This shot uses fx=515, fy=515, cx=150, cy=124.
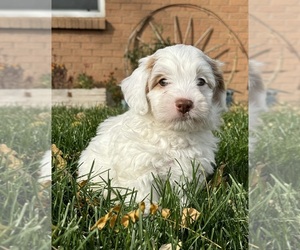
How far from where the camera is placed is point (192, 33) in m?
9.92

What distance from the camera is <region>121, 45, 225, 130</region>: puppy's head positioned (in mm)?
2465

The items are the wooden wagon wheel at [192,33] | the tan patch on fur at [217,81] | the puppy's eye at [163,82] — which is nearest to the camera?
the puppy's eye at [163,82]

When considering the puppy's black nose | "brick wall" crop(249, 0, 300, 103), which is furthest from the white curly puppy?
"brick wall" crop(249, 0, 300, 103)

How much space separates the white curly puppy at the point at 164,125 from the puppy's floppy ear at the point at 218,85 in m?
0.03

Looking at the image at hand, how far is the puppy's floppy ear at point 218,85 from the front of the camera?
9.15 feet

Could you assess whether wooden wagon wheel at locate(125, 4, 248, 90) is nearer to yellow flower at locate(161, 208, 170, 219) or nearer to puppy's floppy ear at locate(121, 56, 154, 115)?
puppy's floppy ear at locate(121, 56, 154, 115)

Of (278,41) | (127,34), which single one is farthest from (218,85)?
(127,34)

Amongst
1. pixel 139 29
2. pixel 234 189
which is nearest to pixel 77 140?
pixel 234 189

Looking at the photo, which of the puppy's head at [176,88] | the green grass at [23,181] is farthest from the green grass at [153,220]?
the puppy's head at [176,88]

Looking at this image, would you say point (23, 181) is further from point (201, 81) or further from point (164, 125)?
point (201, 81)

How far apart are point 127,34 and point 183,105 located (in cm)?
732

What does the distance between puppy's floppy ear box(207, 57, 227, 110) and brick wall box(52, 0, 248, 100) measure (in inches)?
260

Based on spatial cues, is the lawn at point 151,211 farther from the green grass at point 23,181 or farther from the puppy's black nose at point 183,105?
the puppy's black nose at point 183,105

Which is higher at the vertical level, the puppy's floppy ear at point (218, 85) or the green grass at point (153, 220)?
the puppy's floppy ear at point (218, 85)
